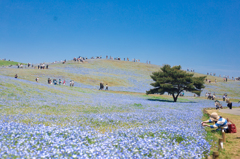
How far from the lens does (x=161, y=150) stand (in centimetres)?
686

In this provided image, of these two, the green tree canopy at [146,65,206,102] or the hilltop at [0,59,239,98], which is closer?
the green tree canopy at [146,65,206,102]

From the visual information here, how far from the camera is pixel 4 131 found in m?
7.51

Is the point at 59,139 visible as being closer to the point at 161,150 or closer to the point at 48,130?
the point at 48,130

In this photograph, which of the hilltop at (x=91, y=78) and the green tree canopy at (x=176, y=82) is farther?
the hilltop at (x=91, y=78)

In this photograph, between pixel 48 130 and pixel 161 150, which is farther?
pixel 48 130

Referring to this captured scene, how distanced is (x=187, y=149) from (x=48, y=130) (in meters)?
5.32

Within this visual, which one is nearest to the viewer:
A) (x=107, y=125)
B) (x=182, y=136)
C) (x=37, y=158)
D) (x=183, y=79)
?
(x=37, y=158)

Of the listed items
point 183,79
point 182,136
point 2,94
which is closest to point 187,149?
point 182,136

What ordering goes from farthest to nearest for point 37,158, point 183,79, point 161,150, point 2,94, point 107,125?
1. point 183,79
2. point 2,94
3. point 107,125
4. point 161,150
5. point 37,158

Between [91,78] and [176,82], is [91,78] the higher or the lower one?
the higher one

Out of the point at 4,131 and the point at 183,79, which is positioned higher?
the point at 183,79

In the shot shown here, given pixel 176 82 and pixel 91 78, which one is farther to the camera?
pixel 91 78

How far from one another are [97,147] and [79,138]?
957mm

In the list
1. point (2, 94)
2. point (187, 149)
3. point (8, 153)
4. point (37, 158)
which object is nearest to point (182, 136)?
point (187, 149)
